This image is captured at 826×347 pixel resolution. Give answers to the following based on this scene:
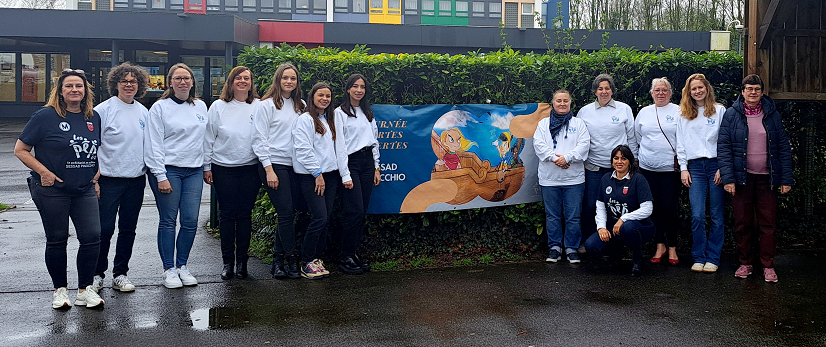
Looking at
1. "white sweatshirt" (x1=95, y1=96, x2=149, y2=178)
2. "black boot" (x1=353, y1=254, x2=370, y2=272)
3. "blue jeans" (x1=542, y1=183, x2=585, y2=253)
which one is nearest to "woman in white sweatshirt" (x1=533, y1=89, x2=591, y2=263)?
"blue jeans" (x1=542, y1=183, x2=585, y2=253)

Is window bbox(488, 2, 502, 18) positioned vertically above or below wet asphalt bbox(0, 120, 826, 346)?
above

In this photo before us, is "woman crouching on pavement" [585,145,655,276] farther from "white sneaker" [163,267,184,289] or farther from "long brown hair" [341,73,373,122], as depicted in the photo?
"white sneaker" [163,267,184,289]

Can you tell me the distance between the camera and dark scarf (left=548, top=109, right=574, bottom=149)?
271 inches

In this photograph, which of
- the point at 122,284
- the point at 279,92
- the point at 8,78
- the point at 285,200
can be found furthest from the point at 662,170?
the point at 8,78

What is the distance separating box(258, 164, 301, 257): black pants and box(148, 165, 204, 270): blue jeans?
0.56m

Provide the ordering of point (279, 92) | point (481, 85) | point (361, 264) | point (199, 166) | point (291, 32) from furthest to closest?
point (291, 32) → point (481, 85) → point (361, 264) → point (279, 92) → point (199, 166)

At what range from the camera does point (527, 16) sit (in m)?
42.4

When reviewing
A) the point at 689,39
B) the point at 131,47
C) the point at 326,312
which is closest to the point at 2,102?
the point at 131,47

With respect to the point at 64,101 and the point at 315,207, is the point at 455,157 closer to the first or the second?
the point at 315,207

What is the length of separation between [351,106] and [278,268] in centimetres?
155

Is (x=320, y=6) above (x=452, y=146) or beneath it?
above

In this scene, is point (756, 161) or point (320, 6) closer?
point (756, 161)

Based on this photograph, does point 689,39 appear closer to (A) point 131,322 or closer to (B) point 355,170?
(B) point 355,170

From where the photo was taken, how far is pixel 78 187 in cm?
523
